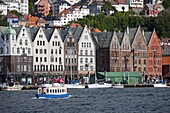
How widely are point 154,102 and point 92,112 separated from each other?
17381 millimetres

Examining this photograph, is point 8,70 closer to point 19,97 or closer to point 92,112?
point 19,97

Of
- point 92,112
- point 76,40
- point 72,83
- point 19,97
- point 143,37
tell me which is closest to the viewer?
point 92,112

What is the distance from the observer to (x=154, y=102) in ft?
345

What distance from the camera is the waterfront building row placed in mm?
156250

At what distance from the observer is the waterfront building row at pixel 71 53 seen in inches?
6152

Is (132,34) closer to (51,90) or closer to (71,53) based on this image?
(71,53)

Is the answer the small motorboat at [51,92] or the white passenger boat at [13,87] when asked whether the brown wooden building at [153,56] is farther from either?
the small motorboat at [51,92]

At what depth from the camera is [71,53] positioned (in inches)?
6526

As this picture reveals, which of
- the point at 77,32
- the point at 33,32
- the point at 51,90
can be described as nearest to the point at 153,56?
the point at 77,32

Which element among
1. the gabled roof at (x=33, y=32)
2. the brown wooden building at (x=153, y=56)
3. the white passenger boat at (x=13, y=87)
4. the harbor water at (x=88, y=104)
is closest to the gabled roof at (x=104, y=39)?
the brown wooden building at (x=153, y=56)

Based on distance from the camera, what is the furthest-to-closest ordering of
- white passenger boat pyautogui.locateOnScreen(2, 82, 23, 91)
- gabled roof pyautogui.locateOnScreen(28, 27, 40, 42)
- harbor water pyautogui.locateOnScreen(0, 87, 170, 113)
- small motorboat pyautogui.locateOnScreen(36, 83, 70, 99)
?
1. gabled roof pyautogui.locateOnScreen(28, 27, 40, 42)
2. white passenger boat pyautogui.locateOnScreen(2, 82, 23, 91)
3. small motorboat pyautogui.locateOnScreen(36, 83, 70, 99)
4. harbor water pyautogui.locateOnScreen(0, 87, 170, 113)

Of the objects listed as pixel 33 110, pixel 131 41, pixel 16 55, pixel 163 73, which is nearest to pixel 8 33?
pixel 16 55

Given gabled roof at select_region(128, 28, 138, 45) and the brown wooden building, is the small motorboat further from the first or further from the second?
the brown wooden building

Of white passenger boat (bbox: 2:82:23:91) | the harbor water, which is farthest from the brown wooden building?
the harbor water
